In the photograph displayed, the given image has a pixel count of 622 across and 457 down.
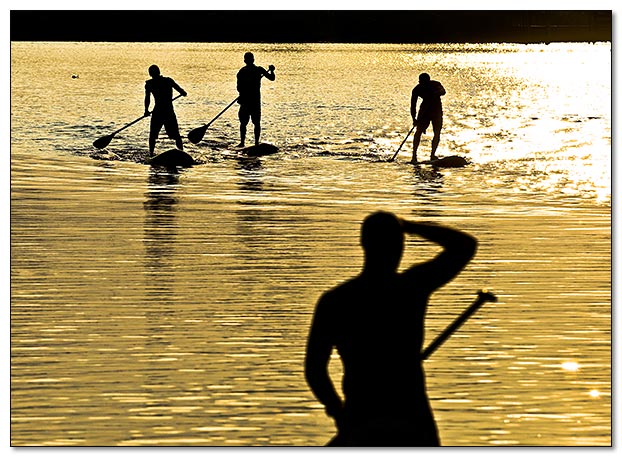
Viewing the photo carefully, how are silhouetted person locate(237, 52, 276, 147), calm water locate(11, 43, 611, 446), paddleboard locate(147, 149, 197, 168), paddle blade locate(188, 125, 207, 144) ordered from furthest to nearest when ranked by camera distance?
paddle blade locate(188, 125, 207, 144) < silhouetted person locate(237, 52, 276, 147) < paddleboard locate(147, 149, 197, 168) < calm water locate(11, 43, 611, 446)

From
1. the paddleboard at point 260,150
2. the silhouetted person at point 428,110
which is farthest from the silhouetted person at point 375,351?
the paddleboard at point 260,150

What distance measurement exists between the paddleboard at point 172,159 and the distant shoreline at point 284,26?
98.5 metres

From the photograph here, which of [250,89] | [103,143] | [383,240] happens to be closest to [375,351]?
[383,240]

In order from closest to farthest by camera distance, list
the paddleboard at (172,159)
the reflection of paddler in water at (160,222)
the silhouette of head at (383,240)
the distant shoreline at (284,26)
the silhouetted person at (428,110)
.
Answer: the silhouette of head at (383,240)
the reflection of paddler in water at (160,222)
the paddleboard at (172,159)
the silhouetted person at (428,110)
the distant shoreline at (284,26)

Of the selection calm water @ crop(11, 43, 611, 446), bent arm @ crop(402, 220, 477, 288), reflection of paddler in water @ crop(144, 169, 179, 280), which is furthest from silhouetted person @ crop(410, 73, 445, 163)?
bent arm @ crop(402, 220, 477, 288)

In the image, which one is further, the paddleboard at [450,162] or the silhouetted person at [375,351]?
the paddleboard at [450,162]

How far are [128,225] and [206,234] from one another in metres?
1.06

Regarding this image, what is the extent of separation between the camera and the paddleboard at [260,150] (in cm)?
2327

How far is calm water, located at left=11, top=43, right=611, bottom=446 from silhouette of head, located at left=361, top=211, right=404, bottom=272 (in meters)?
2.29

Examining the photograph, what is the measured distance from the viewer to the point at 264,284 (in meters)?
11.7

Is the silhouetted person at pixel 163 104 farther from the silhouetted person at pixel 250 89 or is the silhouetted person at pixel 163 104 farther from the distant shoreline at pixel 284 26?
the distant shoreline at pixel 284 26

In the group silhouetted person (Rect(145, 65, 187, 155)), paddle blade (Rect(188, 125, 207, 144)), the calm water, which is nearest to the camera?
the calm water

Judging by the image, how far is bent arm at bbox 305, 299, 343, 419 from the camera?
5.08 meters

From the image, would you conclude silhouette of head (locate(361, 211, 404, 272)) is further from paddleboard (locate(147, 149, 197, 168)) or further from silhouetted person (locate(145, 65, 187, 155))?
silhouetted person (locate(145, 65, 187, 155))
